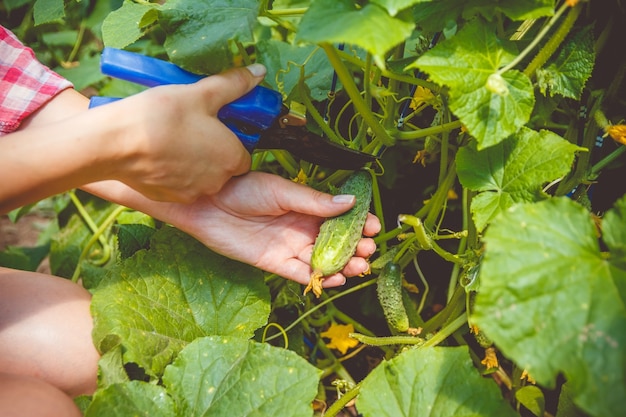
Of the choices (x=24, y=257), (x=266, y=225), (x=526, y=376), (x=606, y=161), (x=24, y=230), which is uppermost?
(x=606, y=161)

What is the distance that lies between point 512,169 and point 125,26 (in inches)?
42.1

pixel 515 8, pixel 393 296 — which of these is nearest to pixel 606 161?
pixel 515 8

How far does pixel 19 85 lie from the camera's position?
1538mm

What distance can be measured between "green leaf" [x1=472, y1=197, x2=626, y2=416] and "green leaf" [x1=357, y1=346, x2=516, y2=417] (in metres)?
0.33

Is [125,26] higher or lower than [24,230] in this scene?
higher

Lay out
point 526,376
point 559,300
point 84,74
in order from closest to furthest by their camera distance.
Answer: point 559,300 → point 526,376 → point 84,74

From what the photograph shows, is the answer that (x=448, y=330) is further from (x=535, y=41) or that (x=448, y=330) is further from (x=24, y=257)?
(x=24, y=257)

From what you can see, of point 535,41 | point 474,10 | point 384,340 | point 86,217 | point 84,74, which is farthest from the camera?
point 84,74

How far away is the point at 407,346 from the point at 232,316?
50cm

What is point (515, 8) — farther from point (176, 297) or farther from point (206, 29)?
point (176, 297)

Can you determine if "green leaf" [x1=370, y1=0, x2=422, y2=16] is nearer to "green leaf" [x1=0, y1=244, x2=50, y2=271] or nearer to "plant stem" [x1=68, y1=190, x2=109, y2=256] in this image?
"plant stem" [x1=68, y1=190, x2=109, y2=256]

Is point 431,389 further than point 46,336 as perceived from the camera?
No

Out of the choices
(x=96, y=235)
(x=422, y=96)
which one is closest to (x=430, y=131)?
(x=422, y=96)

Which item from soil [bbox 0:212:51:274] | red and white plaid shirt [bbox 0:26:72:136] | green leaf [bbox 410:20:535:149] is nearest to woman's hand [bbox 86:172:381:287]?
red and white plaid shirt [bbox 0:26:72:136]
